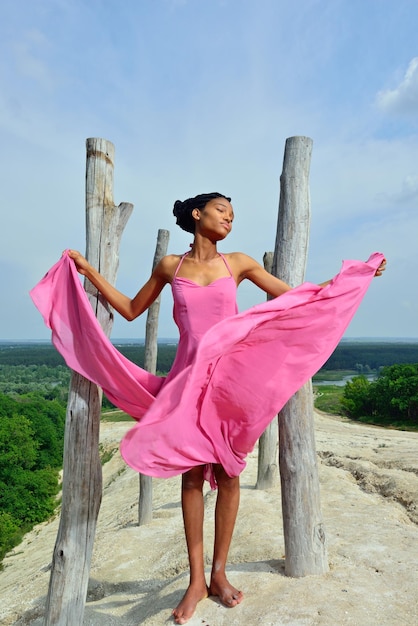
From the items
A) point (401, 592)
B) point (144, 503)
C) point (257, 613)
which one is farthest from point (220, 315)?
point (144, 503)

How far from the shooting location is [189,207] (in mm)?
3551

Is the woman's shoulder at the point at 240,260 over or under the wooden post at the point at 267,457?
over

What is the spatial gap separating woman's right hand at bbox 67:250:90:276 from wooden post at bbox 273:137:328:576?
53.9 inches

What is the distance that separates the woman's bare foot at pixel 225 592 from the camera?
133 inches

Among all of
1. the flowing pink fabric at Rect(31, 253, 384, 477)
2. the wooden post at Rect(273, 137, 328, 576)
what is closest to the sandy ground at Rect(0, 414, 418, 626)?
the wooden post at Rect(273, 137, 328, 576)

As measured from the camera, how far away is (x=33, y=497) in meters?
15.2

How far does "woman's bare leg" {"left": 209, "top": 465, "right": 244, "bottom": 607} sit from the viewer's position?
3.39m

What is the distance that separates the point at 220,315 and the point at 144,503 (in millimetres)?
4466

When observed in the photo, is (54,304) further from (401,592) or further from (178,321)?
(401,592)

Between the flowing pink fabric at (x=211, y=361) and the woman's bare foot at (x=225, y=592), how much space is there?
2.42ft

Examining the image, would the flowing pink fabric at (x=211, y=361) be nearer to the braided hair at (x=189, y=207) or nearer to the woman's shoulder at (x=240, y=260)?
the woman's shoulder at (x=240, y=260)

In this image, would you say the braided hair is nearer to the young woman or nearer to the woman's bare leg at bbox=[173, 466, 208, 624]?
the young woman

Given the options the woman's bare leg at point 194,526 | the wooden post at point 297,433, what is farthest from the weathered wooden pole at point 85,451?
the wooden post at point 297,433

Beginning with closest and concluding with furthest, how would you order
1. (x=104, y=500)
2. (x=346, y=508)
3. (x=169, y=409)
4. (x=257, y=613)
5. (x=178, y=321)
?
(x=169, y=409), (x=257, y=613), (x=178, y=321), (x=346, y=508), (x=104, y=500)
